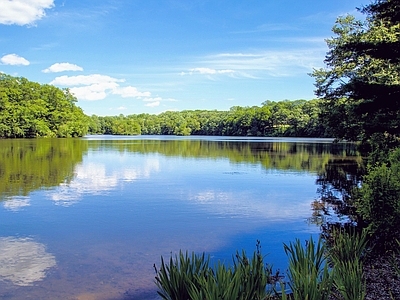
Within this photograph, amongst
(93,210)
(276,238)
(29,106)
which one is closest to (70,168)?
(93,210)

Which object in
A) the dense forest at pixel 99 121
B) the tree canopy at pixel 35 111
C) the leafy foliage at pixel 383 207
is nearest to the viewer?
the leafy foliage at pixel 383 207

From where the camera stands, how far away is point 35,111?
79812mm

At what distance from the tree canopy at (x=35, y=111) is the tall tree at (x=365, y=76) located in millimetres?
58995

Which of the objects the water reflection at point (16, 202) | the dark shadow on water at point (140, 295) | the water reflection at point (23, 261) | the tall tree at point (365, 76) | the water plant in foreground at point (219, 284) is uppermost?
the tall tree at point (365, 76)

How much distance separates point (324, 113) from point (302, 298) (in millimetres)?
29555

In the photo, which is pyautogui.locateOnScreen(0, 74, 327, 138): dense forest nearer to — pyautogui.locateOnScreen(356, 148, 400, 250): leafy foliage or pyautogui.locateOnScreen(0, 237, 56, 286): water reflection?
pyautogui.locateOnScreen(356, 148, 400, 250): leafy foliage

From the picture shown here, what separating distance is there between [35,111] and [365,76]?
68556 mm

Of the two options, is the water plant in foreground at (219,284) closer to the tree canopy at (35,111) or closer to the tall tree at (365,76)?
the tall tree at (365,76)

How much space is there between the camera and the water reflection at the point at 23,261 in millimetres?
6229

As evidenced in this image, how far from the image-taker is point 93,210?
11273 mm

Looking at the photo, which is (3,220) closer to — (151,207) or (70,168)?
(151,207)

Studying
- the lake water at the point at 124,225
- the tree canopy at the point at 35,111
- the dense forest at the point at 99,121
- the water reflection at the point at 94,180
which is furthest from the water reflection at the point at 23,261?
the tree canopy at the point at 35,111

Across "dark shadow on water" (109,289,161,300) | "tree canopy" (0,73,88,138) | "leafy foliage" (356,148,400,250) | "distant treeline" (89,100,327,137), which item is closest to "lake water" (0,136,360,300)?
"dark shadow on water" (109,289,161,300)

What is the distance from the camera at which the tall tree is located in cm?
972
